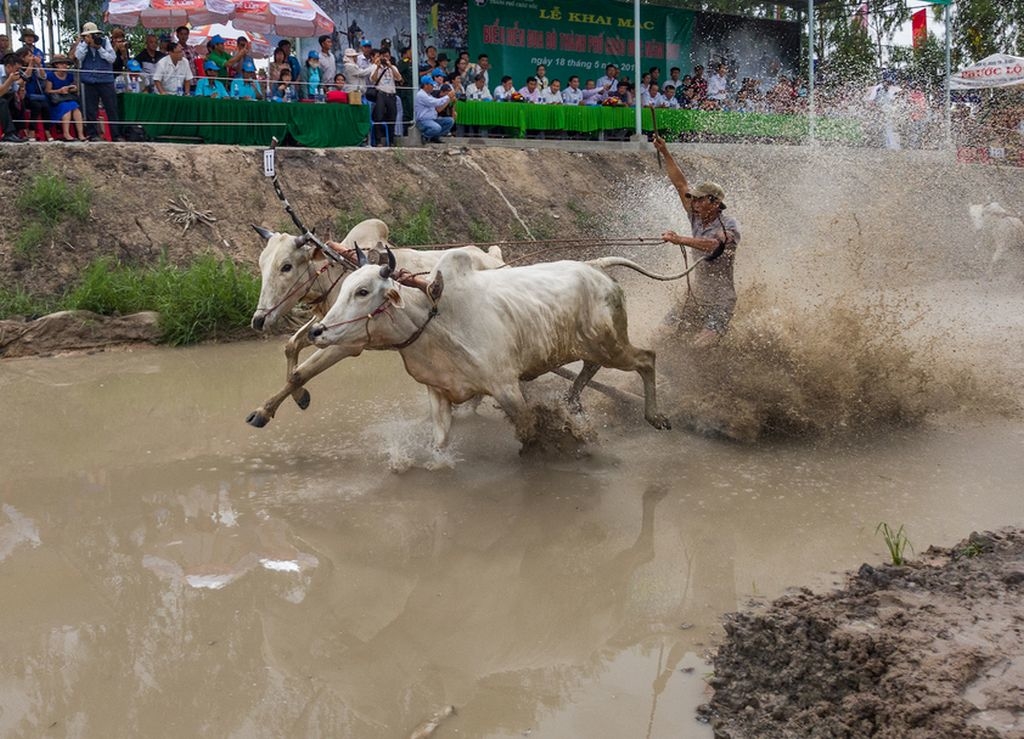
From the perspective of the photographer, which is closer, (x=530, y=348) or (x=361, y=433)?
(x=530, y=348)

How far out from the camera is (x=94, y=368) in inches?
394

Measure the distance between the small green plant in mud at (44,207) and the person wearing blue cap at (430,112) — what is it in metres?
6.08

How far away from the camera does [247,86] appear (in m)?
15.0

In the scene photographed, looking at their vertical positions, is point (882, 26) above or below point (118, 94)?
above

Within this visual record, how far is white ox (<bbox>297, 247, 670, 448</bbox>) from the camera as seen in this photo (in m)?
5.85

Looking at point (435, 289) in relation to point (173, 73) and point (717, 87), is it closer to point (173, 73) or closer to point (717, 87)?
point (173, 73)

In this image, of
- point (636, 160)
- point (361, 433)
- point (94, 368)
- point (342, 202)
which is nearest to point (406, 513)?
point (361, 433)

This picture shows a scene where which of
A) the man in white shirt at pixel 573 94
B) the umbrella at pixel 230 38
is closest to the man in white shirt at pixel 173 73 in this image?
the umbrella at pixel 230 38

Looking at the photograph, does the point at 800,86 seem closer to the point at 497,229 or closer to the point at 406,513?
the point at 497,229

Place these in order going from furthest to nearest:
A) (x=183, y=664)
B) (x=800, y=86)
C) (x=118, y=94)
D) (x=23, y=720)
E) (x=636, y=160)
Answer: (x=800, y=86) < (x=636, y=160) < (x=118, y=94) < (x=183, y=664) < (x=23, y=720)

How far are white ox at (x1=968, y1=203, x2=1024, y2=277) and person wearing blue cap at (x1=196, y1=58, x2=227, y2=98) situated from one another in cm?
1141

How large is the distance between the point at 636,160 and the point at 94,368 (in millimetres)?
12243

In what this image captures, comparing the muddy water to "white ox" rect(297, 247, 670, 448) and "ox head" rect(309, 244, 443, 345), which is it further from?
"ox head" rect(309, 244, 443, 345)

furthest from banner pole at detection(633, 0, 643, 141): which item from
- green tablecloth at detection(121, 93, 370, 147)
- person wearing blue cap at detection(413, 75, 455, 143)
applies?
green tablecloth at detection(121, 93, 370, 147)
